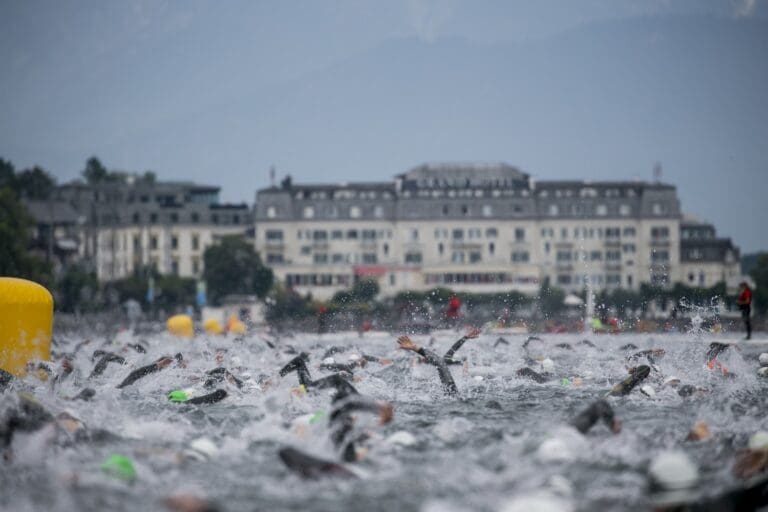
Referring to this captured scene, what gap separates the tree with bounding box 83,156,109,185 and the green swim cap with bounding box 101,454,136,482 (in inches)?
5722

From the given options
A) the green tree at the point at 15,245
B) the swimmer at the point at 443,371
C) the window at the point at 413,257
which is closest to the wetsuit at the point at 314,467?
the swimmer at the point at 443,371

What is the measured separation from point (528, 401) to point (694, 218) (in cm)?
13697

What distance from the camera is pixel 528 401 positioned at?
66.0 ft

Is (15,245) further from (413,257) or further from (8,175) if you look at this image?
(8,175)

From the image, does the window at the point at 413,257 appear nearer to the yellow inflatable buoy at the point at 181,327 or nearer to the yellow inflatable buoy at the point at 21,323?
the yellow inflatable buoy at the point at 181,327

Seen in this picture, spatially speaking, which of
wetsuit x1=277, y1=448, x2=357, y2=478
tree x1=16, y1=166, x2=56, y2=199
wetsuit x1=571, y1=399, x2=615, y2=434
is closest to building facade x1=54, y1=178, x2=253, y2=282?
tree x1=16, y1=166, x2=56, y2=199

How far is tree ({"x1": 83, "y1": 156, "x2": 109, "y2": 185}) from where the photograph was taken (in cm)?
15475

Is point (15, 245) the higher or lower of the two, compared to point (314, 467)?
higher

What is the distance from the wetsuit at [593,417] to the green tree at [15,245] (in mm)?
70686

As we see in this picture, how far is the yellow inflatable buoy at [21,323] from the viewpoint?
22.0m

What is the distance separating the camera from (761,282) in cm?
10862

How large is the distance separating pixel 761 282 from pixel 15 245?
63816mm

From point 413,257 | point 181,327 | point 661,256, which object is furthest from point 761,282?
point 181,327

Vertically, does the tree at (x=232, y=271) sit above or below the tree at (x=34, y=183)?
below
